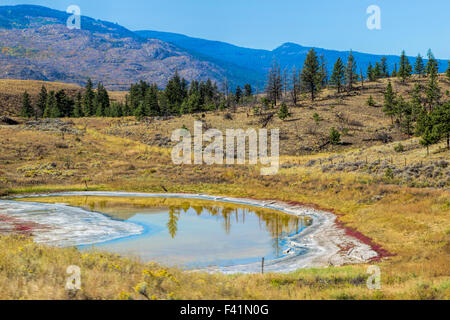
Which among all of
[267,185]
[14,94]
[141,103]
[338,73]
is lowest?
[267,185]

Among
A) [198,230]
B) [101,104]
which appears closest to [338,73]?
[101,104]

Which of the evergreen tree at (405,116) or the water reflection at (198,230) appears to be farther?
the evergreen tree at (405,116)

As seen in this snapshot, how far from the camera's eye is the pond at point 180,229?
23.4 m

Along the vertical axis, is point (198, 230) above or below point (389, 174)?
below

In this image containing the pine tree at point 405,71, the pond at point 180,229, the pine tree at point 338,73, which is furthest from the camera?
the pine tree at point 405,71

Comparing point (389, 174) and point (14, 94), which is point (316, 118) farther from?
point (14, 94)

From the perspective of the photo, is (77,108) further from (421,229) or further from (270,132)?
(421,229)

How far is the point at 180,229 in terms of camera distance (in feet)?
99.2

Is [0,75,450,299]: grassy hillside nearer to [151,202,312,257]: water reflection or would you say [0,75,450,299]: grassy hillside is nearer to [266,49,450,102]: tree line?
[151,202,312,257]: water reflection

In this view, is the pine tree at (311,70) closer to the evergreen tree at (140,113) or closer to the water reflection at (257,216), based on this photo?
the evergreen tree at (140,113)

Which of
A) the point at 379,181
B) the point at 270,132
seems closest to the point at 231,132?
the point at 270,132

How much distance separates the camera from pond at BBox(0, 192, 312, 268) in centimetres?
2338

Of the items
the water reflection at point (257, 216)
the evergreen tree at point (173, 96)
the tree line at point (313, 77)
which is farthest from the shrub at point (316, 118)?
the water reflection at point (257, 216)

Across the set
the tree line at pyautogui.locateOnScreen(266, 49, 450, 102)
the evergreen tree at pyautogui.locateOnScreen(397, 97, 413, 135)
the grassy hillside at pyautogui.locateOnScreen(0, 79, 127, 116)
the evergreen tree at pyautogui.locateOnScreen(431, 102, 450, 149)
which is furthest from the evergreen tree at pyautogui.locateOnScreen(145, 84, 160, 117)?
the evergreen tree at pyautogui.locateOnScreen(431, 102, 450, 149)
